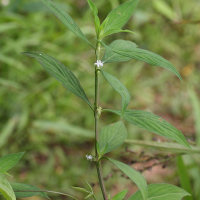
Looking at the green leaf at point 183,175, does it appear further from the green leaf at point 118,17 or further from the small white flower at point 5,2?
the small white flower at point 5,2

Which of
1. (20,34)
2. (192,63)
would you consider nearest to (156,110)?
(192,63)

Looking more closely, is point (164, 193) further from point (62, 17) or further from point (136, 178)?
point (62, 17)

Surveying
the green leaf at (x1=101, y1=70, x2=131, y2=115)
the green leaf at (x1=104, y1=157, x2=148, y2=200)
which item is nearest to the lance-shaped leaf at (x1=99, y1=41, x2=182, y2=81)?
the green leaf at (x1=101, y1=70, x2=131, y2=115)

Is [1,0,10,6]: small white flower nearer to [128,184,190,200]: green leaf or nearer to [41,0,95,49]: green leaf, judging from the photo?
[41,0,95,49]: green leaf

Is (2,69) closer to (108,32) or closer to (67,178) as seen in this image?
(67,178)

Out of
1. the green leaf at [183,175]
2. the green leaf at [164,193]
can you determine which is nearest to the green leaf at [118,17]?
the green leaf at [164,193]

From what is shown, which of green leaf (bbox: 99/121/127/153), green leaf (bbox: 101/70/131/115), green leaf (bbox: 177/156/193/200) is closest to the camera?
green leaf (bbox: 101/70/131/115)

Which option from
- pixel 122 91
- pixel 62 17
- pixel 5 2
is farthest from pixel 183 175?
pixel 5 2
